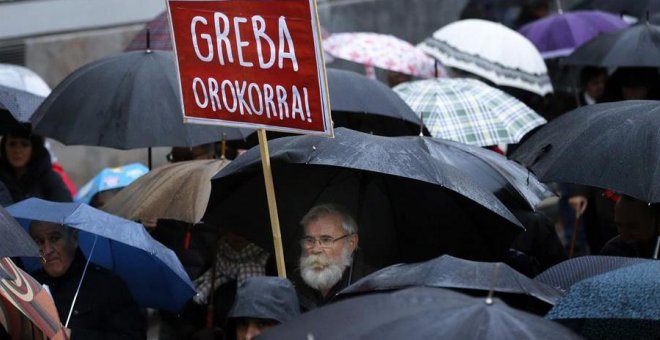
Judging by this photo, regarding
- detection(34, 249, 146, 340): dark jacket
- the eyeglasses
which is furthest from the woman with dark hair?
the eyeglasses

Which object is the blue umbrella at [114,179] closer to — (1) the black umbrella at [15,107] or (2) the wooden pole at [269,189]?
(1) the black umbrella at [15,107]

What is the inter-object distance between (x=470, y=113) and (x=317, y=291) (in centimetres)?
272

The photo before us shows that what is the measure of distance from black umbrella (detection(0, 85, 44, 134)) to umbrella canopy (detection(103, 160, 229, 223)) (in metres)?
0.70

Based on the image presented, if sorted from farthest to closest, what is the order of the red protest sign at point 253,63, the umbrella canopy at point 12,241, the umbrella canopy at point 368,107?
1. the umbrella canopy at point 368,107
2. the red protest sign at point 253,63
3. the umbrella canopy at point 12,241

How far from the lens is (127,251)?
8031 mm

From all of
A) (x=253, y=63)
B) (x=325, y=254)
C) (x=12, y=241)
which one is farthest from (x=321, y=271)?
(x=12, y=241)

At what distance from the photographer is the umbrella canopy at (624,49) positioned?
432 inches

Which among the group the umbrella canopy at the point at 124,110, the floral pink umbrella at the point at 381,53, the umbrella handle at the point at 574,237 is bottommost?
the umbrella handle at the point at 574,237

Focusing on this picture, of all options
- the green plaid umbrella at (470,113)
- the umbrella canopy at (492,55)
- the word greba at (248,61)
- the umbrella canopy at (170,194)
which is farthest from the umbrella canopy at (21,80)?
the word greba at (248,61)

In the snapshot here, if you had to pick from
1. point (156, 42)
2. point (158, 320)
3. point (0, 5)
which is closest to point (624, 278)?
point (158, 320)

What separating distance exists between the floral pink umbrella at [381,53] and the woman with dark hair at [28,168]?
7.34 feet

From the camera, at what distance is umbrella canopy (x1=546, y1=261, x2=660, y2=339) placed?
5426 millimetres

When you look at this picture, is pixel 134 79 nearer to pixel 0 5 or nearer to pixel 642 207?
pixel 642 207

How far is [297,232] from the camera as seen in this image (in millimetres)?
7766
